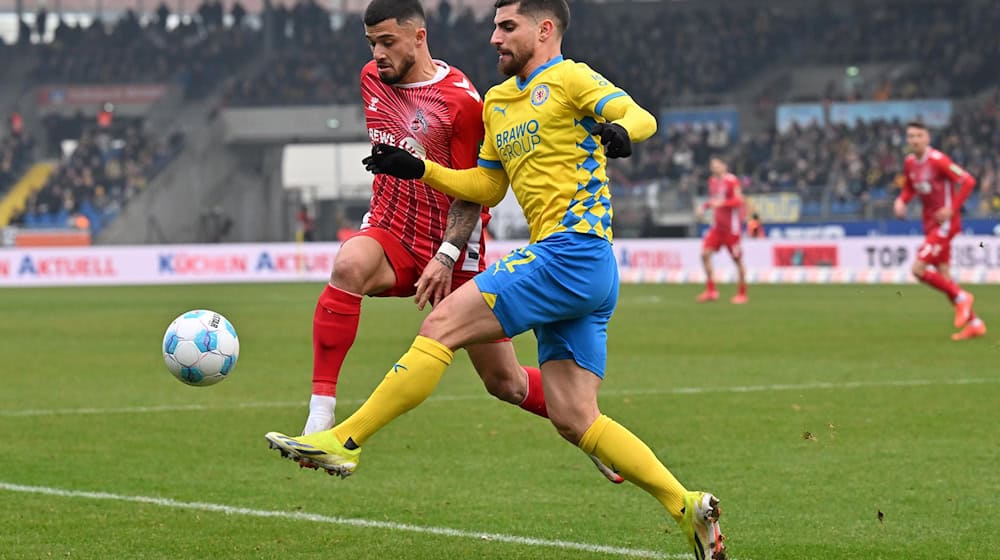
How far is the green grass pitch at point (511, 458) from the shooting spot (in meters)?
6.13

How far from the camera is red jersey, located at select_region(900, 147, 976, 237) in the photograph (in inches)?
650

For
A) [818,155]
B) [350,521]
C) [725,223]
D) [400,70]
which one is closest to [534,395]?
[350,521]

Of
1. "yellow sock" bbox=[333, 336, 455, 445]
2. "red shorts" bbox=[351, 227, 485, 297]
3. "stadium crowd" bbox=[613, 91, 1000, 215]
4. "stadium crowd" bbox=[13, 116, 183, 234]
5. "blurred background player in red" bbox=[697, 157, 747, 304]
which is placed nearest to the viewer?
"yellow sock" bbox=[333, 336, 455, 445]

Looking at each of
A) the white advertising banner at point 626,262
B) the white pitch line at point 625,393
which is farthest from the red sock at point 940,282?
the white advertising banner at point 626,262

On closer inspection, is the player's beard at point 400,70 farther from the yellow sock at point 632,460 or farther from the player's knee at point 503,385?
the yellow sock at point 632,460

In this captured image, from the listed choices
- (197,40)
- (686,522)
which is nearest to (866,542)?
(686,522)

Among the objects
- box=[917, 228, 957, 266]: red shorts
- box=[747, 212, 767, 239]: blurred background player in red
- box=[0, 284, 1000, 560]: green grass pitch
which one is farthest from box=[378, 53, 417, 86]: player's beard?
box=[747, 212, 767, 239]: blurred background player in red

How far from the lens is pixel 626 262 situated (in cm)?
3269

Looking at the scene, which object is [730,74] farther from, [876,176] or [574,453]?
[574,453]

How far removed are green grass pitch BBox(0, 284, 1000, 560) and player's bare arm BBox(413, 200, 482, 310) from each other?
1048mm

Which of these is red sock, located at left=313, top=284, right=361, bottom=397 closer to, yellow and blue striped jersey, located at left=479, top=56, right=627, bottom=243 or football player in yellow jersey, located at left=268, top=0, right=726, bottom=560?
football player in yellow jersey, located at left=268, top=0, right=726, bottom=560

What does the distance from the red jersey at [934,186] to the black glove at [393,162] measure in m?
12.0

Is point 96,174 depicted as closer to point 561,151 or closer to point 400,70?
point 400,70

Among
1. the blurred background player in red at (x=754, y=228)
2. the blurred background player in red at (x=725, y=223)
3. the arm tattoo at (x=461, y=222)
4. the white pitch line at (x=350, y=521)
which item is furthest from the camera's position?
the blurred background player in red at (x=754, y=228)
